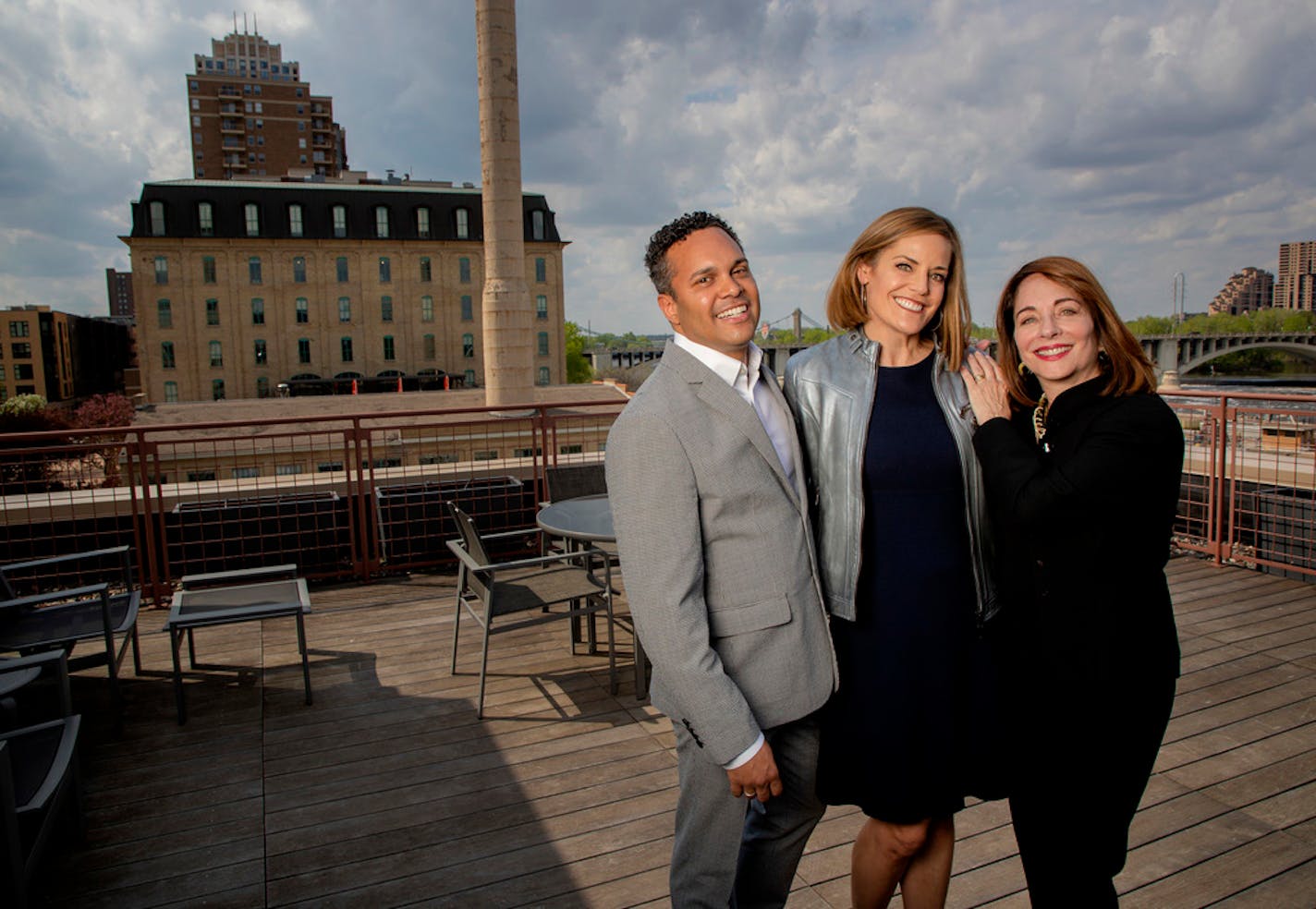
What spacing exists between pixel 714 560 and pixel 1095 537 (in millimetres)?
745

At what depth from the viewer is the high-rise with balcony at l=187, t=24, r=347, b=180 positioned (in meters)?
80.1

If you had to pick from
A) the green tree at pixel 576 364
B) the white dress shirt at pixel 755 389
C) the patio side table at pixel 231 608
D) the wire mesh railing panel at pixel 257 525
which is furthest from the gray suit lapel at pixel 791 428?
the green tree at pixel 576 364

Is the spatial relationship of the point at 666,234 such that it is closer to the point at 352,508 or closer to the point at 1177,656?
the point at 1177,656

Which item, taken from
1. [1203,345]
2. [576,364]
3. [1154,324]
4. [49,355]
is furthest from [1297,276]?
[49,355]

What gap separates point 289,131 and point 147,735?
92161mm

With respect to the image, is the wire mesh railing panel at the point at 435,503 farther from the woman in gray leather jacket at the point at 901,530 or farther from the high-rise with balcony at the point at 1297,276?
the high-rise with balcony at the point at 1297,276

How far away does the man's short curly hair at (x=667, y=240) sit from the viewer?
5.49ft

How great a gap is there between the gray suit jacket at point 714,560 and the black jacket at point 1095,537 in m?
0.43

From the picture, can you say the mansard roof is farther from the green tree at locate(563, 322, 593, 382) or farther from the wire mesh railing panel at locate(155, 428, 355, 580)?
the wire mesh railing panel at locate(155, 428, 355, 580)

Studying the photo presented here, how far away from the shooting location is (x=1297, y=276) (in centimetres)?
18175

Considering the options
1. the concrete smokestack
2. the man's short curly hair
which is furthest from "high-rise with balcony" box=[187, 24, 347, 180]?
the man's short curly hair

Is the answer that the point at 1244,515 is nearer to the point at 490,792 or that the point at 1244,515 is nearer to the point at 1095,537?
the point at 1095,537

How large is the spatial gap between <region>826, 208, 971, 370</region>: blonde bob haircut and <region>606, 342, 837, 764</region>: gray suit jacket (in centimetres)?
46

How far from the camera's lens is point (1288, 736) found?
336 centimetres
